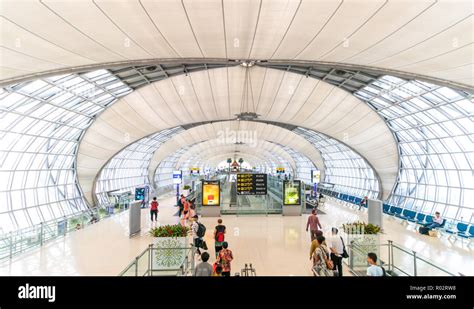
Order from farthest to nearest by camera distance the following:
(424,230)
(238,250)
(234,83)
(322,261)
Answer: (234,83), (424,230), (238,250), (322,261)

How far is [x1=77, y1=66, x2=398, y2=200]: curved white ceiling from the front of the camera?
2042cm

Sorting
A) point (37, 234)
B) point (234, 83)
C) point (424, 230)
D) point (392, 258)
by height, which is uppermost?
point (234, 83)

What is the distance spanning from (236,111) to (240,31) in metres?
18.2

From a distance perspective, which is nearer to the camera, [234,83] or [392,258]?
[392,258]

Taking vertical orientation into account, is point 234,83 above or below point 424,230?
above

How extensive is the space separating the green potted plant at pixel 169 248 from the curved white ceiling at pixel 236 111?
14094mm

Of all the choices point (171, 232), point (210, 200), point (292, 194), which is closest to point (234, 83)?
point (210, 200)

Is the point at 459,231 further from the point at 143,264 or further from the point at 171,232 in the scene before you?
the point at 143,264

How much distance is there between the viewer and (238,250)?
8.86 metres

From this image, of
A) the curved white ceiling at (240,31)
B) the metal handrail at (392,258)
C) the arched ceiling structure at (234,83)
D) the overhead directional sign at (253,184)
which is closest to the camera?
the metal handrail at (392,258)

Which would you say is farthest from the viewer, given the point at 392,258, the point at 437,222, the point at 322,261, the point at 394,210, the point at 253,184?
the point at 394,210

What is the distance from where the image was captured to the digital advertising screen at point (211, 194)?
1555cm

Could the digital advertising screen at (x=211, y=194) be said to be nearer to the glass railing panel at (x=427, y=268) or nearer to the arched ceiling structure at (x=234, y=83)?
the arched ceiling structure at (x=234, y=83)

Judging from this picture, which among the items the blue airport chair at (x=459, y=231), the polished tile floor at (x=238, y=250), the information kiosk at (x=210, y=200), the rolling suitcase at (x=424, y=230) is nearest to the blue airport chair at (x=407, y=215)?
the polished tile floor at (x=238, y=250)
